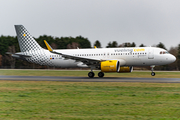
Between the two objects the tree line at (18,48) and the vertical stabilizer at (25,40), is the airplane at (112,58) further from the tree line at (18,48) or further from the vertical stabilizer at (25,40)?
the tree line at (18,48)

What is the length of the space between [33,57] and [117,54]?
1186cm

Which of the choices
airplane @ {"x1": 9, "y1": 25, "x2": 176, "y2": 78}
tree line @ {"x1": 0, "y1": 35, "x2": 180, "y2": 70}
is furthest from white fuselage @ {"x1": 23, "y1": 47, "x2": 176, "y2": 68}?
tree line @ {"x1": 0, "y1": 35, "x2": 180, "y2": 70}

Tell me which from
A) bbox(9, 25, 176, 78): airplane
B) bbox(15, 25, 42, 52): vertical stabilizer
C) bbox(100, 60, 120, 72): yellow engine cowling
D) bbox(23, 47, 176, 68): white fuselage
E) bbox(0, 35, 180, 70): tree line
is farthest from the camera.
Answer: bbox(0, 35, 180, 70): tree line

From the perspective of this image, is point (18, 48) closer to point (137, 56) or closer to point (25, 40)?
point (25, 40)

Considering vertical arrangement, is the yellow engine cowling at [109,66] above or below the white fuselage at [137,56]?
below

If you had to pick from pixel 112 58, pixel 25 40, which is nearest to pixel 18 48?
pixel 25 40

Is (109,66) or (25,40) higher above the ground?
(25,40)

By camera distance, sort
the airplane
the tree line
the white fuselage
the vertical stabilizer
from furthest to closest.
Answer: the tree line
the vertical stabilizer
the white fuselage
the airplane

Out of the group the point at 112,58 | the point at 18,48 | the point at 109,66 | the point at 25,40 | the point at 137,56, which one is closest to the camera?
the point at 109,66

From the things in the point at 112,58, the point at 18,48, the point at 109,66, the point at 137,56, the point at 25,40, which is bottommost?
the point at 109,66

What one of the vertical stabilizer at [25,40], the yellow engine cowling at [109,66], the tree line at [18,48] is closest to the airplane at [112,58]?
the yellow engine cowling at [109,66]

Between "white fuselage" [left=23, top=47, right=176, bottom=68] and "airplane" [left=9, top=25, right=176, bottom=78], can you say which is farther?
"white fuselage" [left=23, top=47, right=176, bottom=68]

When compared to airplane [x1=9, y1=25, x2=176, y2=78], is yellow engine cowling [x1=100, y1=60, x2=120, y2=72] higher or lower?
lower

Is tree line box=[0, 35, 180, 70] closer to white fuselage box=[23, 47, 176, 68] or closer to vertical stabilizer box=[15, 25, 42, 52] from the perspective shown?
vertical stabilizer box=[15, 25, 42, 52]
